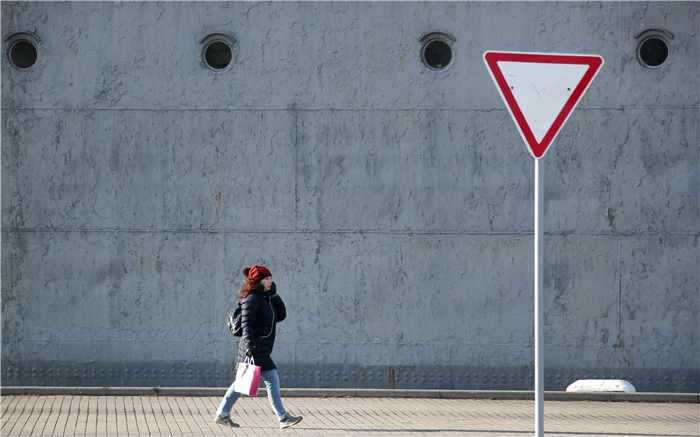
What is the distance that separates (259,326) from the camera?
6.97 m

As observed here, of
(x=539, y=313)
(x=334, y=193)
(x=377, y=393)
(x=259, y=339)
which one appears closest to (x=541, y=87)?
(x=539, y=313)

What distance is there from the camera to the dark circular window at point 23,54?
28.7 ft

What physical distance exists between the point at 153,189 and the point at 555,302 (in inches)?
191

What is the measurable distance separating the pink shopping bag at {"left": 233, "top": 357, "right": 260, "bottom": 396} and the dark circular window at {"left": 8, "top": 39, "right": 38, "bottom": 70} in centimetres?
465

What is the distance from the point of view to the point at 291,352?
8648mm

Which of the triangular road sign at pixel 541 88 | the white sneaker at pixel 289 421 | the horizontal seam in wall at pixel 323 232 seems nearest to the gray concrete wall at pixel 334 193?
the horizontal seam in wall at pixel 323 232

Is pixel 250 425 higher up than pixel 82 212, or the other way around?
pixel 82 212

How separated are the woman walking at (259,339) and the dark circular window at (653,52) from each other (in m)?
5.17

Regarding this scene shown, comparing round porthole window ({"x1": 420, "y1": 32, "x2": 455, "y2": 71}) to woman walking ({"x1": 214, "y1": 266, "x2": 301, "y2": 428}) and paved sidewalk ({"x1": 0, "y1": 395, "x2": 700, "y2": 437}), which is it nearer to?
woman walking ({"x1": 214, "y1": 266, "x2": 301, "y2": 428})

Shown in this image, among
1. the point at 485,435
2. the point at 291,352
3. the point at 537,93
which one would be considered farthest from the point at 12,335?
the point at 537,93

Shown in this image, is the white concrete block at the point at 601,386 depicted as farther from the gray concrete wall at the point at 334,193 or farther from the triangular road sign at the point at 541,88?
the triangular road sign at the point at 541,88

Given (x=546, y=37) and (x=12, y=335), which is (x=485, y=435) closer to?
(x=546, y=37)

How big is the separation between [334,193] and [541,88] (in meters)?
5.01

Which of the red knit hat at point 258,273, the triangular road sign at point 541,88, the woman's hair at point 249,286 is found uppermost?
the triangular road sign at point 541,88
